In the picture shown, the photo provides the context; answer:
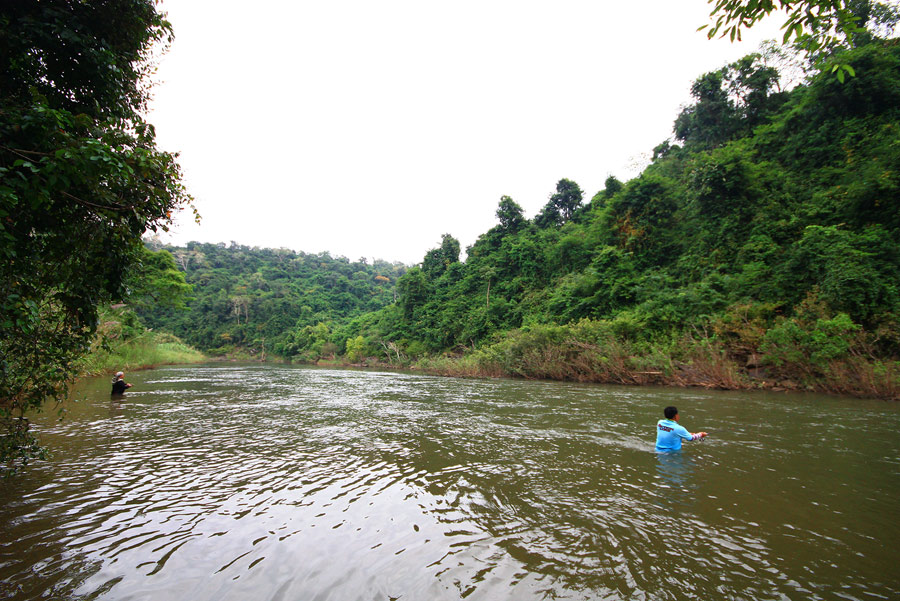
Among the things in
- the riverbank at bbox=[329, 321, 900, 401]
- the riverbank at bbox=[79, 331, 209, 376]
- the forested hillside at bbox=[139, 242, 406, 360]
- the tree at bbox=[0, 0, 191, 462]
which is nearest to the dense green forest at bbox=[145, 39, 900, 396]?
the riverbank at bbox=[329, 321, 900, 401]

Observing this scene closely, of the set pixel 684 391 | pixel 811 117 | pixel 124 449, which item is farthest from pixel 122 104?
pixel 811 117

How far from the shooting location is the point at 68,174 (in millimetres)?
3381

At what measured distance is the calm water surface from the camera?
3.43m

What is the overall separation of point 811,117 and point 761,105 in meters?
9.79

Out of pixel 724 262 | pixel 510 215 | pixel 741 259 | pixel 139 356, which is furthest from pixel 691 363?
pixel 139 356

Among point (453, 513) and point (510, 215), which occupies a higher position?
point (510, 215)

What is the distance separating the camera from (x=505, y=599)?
323 centimetres

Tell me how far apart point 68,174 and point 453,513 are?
5525mm

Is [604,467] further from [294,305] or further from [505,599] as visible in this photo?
[294,305]

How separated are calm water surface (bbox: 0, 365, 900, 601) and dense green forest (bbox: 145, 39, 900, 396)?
8.39 metres

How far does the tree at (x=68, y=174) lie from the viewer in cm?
333

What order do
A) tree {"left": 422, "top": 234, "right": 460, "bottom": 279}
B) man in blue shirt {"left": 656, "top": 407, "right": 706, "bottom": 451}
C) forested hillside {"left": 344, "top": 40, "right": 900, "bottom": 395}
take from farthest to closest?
tree {"left": 422, "top": 234, "right": 460, "bottom": 279}
forested hillside {"left": 344, "top": 40, "right": 900, "bottom": 395}
man in blue shirt {"left": 656, "top": 407, "right": 706, "bottom": 451}

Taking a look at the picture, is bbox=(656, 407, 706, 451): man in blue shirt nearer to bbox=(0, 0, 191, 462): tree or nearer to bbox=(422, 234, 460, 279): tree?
bbox=(0, 0, 191, 462): tree

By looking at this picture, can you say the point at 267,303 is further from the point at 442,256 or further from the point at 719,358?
the point at 719,358
